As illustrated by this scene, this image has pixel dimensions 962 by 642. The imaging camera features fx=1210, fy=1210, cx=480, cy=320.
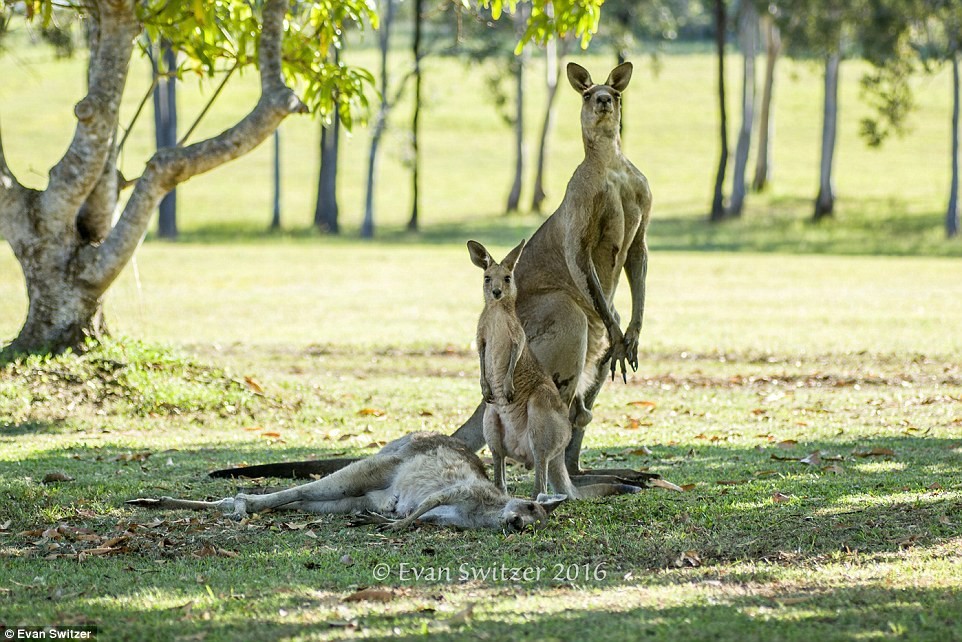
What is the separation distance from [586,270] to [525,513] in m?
1.59

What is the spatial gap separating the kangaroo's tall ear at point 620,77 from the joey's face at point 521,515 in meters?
2.43

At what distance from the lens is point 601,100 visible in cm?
677

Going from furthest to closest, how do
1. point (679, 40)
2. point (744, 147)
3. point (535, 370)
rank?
point (679, 40) < point (744, 147) < point (535, 370)

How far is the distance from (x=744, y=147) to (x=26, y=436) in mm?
37556

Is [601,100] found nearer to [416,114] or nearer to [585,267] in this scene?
[585,267]

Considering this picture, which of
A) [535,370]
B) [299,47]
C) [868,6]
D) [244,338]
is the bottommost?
[244,338]

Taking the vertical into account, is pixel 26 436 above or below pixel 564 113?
below

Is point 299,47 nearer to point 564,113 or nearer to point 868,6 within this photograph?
point 868,6

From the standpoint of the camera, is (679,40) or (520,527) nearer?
(520,527)

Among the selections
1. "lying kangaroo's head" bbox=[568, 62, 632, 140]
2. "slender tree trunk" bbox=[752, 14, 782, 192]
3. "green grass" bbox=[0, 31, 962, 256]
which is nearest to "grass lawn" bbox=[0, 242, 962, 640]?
"lying kangaroo's head" bbox=[568, 62, 632, 140]

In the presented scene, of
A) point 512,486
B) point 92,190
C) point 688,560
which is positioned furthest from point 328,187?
point 688,560

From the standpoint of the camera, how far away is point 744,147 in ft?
144

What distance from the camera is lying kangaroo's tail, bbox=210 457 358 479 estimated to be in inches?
293

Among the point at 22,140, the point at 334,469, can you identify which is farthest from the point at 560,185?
the point at 334,469
